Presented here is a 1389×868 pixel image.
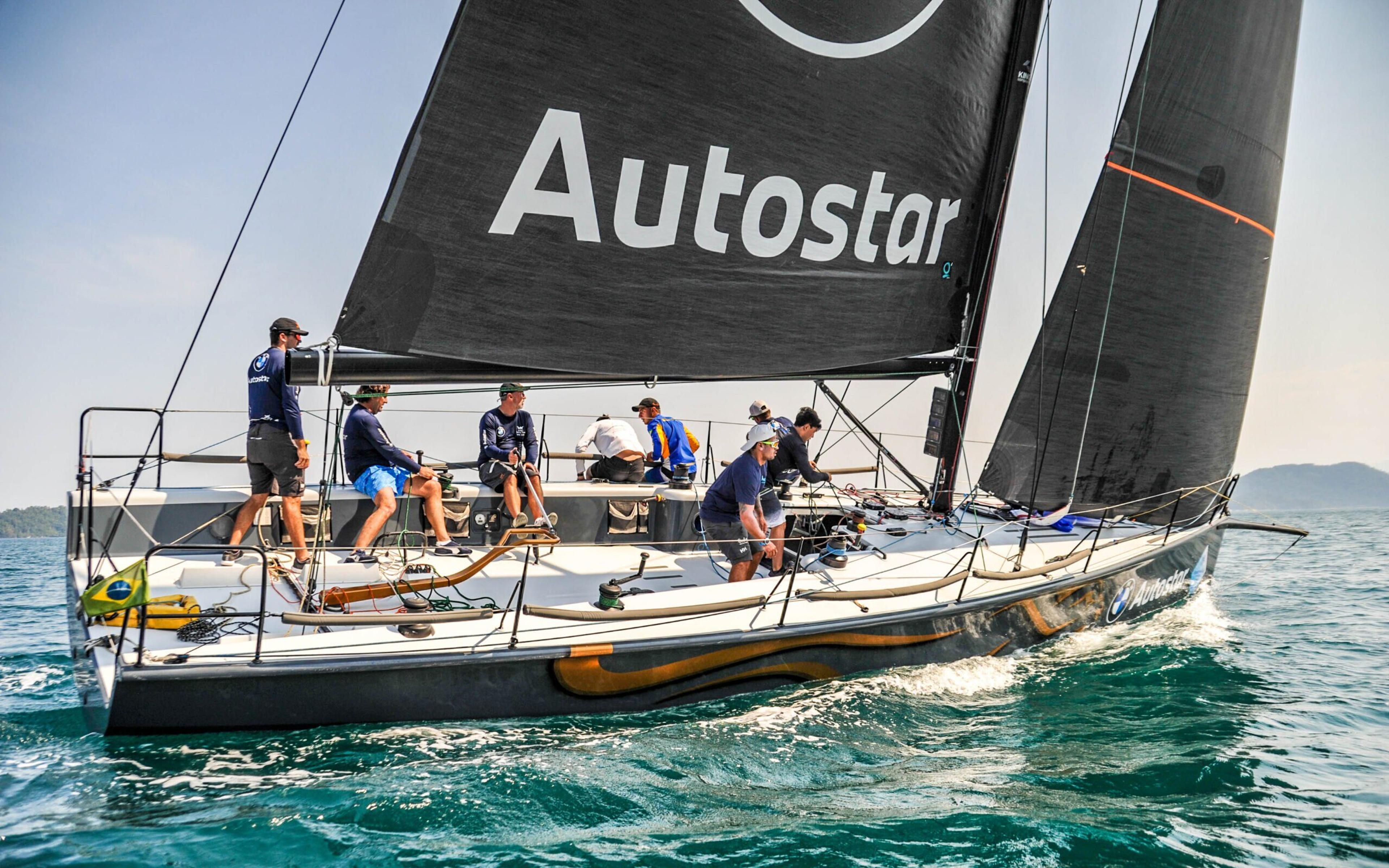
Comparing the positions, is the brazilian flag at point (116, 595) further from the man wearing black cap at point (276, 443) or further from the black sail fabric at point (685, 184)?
the man wearing black cap at point (276, 443)

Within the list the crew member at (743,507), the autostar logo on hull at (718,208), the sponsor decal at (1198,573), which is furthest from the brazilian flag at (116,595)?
the sponsor decal at (1198,573)

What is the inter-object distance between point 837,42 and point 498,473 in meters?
3.39

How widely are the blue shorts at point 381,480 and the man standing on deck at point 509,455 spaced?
0.58 metres

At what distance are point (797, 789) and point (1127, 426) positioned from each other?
14.1 feet

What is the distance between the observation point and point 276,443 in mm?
4711

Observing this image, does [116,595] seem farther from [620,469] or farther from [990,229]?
[990,229]

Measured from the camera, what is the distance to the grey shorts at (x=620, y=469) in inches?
257

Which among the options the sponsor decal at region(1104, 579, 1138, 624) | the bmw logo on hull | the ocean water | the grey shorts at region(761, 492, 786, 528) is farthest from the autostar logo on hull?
the sponsor decal at region(1104, 579, 1138, 624)

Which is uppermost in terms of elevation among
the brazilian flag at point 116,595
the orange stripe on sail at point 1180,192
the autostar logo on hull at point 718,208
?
the orange stripe on sail at point 1180,192

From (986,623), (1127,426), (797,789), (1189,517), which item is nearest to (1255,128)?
(1127,426)

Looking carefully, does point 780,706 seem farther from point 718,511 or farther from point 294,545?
point 294,545

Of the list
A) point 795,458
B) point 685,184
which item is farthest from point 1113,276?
point 685,184

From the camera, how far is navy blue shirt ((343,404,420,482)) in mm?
5043

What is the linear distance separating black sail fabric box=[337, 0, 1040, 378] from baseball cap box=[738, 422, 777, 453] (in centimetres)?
36
